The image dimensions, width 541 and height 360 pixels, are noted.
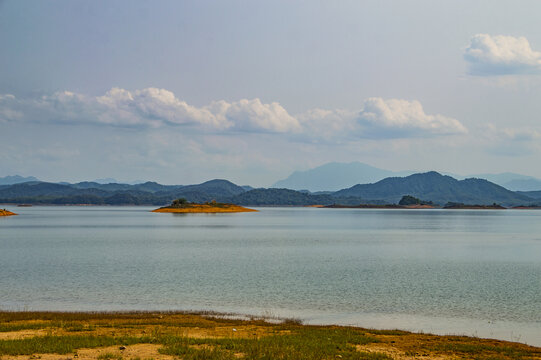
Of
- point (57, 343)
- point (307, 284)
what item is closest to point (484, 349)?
point (57, 343)

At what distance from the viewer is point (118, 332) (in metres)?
24.2

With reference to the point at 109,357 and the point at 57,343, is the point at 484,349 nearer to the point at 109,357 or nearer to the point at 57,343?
the point at 109,357

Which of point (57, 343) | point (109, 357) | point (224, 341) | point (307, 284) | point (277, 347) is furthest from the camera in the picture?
point (307, 284)

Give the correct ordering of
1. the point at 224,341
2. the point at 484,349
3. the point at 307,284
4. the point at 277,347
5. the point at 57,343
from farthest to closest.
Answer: the point at 307,284 → the point at 484,349 → the point at 224,341 → the point at 57,343 → the point at 277,347

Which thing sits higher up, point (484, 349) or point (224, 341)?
point (224, 341)

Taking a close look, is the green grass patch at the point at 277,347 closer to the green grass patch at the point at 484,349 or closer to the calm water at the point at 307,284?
the green grass patch at the point at 484,349

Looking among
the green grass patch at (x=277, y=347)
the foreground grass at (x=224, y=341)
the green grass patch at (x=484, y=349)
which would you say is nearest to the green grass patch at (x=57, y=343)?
the foreground grass at (x=224, y=341)

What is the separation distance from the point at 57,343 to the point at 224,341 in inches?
278

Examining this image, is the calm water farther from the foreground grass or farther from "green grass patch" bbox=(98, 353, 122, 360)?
"green grass patch" bbox=(98, 353, 122, 360)

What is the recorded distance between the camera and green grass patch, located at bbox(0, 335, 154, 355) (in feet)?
64.2

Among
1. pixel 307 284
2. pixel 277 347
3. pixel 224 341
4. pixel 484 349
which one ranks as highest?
pixel 277 347

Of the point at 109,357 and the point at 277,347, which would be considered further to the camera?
the point at 277,347

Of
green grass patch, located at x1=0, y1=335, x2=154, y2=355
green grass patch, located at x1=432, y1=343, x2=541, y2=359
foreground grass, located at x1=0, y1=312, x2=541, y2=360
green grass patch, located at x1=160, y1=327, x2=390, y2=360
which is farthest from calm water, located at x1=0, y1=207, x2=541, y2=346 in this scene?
green grass patch, located at x1=0, y1=335, x2=154, y2=355

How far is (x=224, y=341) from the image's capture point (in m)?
22.0
